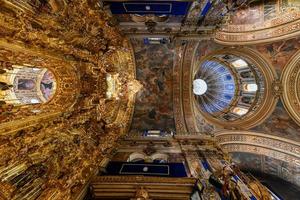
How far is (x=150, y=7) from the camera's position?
8.63 metres

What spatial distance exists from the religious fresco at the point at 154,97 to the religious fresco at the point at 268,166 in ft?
16.7

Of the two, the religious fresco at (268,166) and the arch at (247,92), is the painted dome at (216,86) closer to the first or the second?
the arch at (247,92)

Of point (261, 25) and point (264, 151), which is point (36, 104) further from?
point (264, 151)

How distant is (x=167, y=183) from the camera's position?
749cm

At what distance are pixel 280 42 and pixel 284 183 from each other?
27.2 feet

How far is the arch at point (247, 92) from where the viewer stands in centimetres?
1311

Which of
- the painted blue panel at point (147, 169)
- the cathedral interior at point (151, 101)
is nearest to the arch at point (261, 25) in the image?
the cathedral interior at point (151, 101)

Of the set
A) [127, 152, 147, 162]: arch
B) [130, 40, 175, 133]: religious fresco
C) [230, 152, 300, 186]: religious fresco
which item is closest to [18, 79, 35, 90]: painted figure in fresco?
[130, 40, 175, 133]: religious fresco

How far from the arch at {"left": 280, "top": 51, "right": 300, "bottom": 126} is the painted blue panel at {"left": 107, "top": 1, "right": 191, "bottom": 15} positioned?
25.5 ft

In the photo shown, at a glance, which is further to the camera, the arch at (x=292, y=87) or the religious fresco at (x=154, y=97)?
the religious fresco at (x=154, y=97)

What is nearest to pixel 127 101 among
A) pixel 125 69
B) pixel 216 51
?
pixel 125 69

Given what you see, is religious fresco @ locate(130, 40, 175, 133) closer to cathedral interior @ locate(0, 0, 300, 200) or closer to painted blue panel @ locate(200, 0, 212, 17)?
cathedral interior @ locate(0, 0, 300, 200)

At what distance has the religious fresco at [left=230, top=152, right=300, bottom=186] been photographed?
11812 millimetres

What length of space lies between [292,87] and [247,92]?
284 centimetres
